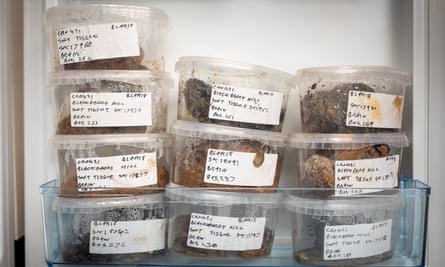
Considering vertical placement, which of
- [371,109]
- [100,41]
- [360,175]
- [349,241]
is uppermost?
[100,41]

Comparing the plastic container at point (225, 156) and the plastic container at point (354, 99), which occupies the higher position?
the plastic container at point (354, 99)

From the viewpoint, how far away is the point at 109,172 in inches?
30.5

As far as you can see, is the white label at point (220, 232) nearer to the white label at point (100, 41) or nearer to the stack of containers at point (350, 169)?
the stack of containers at point (350, 169)

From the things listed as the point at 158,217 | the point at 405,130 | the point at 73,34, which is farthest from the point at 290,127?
the point at 73,34

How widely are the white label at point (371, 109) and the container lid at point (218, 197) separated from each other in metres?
0.20

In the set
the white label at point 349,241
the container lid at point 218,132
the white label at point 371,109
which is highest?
the white label at point 371,109

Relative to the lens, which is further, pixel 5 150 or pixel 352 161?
pixel 5 150

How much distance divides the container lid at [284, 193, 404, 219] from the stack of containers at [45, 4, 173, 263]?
263mm

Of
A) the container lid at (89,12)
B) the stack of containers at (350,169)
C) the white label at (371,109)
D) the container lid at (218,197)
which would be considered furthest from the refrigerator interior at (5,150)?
the white label at (371,109)

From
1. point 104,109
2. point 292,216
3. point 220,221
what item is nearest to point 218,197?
point 220,221

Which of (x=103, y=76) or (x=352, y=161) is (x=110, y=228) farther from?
(x=352, y=161)

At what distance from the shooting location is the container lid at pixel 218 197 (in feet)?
2.50

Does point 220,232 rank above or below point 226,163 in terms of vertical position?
below

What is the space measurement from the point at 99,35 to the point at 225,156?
321mm
